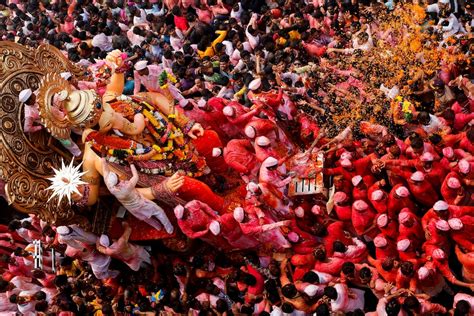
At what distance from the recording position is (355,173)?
19.4ft

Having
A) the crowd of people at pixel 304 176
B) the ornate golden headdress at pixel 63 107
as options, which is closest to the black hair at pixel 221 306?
the crowd of people at pixel 304 176

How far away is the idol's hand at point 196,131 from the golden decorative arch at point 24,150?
1175mm

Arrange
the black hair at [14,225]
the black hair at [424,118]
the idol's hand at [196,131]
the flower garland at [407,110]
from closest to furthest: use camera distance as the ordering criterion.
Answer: the black hair at [424,118] → the flower garland at [407,110] → the idol's hand at [196,131] → the black hair at [14,225]

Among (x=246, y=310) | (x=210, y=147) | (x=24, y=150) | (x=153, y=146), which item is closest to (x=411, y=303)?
(x=246, y=310)

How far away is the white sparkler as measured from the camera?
18.1 ft

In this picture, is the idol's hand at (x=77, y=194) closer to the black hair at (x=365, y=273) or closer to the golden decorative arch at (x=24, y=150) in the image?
the golden decorative arch at (x=24, y=150)

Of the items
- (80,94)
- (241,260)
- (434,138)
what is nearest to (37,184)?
(80,94)

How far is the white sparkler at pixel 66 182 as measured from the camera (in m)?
5.52

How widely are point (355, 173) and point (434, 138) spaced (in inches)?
28.8

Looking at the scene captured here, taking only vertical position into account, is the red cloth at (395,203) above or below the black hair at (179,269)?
above

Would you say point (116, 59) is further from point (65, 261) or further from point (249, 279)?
point (249, 279)

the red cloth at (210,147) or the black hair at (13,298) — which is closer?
the red cloth at (210,147)

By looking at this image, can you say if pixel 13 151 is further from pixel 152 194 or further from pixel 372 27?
pixel 372 27

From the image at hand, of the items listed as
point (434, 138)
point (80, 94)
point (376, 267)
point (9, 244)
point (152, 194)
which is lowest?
point (9, 244)
